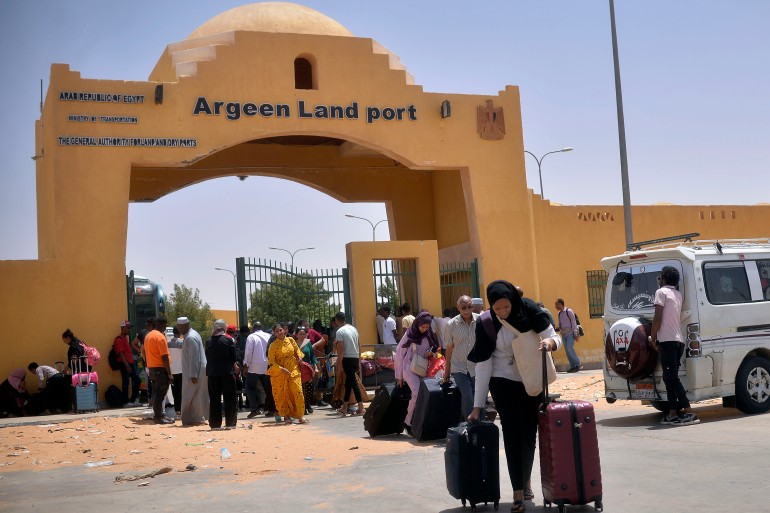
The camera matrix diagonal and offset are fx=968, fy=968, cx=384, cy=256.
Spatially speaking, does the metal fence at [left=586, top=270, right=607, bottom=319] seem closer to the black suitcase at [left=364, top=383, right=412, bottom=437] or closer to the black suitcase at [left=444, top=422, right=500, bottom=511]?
the black suitcase at [left=364, top=383, right=412, bottom=437]

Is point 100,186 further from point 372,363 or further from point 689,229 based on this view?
point 689,229

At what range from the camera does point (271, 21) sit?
22.3m

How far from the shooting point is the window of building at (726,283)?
39.0 ft

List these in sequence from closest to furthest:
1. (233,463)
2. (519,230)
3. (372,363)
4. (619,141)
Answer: (233,463), (372,363), (619,141), (519,230)

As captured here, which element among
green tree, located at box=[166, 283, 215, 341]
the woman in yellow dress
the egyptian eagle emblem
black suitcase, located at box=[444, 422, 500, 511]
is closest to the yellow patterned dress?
the woman in yellow dress

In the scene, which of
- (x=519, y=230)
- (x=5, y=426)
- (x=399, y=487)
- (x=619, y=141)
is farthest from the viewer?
(x=519, y=230)

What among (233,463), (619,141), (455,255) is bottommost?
(233,463)

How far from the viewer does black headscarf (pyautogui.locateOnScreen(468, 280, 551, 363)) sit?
7.06m

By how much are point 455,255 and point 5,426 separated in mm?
11665

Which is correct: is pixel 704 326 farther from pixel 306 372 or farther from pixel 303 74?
pixel 303 74

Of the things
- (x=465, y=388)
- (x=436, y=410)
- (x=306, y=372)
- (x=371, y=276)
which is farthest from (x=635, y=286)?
(x=371, y=276)

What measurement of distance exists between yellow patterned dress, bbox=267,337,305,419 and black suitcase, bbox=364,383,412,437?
2749 millimetres

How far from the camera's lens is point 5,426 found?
16.1 metres

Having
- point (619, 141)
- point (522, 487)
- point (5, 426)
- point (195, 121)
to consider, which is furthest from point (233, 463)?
point (619, 141)
